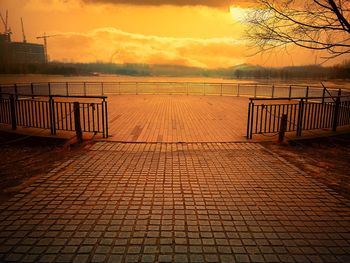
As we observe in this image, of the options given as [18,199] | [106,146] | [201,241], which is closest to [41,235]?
[18,199]

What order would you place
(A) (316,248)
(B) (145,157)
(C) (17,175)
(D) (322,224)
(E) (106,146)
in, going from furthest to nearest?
(E) (106,146) < (B) (145,157) < (C) (17,175) < (D) (322,224) < (A) (316,248)

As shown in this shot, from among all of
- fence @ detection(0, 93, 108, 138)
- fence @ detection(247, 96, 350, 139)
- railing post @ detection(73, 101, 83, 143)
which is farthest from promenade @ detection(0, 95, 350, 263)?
fence @ detection(247, 96, 350, 139)

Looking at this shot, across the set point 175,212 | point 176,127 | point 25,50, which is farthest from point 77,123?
point 25,50

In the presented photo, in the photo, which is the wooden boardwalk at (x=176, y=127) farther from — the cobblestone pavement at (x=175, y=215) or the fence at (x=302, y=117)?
the cobblestone pavement at (x=175, y=215)

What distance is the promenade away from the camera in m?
3.33

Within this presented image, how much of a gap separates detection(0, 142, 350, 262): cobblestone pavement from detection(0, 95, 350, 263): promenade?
0.05 ft

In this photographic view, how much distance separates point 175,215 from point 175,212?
0.10m

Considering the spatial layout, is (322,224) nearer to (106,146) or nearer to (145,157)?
(145,157)

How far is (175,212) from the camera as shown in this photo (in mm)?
4316

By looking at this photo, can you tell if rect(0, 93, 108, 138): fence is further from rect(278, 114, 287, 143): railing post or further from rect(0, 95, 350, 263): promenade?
→ rect(278, 114, 287, 143): railing post

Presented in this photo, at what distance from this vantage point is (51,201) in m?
4.70

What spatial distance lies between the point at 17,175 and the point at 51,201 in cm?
196

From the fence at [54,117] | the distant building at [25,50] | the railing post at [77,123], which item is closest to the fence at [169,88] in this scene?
the fence at [54,117]

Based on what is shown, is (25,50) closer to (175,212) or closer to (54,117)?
(54,117)
